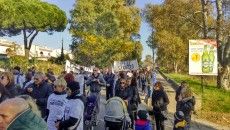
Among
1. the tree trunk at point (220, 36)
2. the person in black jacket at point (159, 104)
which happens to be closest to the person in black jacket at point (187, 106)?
the person in black jacket at point (159, 104)

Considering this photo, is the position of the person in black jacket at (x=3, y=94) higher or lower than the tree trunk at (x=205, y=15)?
lower

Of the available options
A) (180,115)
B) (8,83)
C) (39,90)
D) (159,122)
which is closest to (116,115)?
(39,90)

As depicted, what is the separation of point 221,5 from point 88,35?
932 inches

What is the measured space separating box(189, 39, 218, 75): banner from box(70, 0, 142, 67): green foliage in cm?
3327

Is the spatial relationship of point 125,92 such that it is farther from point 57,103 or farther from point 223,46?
point 223,46

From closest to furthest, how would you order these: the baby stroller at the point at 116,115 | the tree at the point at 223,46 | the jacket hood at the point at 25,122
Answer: the jacket hood at the point at 25,122 → the baby stroller at the point at 116,115 → the tree at the point at 223,46

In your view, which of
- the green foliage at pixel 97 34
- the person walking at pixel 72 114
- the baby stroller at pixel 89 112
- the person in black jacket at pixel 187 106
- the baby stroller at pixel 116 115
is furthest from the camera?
the green foliage at pixel 97 34

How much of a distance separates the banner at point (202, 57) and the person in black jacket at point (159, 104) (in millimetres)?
6688

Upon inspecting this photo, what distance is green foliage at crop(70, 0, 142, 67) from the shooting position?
5703 cm

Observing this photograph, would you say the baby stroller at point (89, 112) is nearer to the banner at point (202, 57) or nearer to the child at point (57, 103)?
the child at point (57, 103)

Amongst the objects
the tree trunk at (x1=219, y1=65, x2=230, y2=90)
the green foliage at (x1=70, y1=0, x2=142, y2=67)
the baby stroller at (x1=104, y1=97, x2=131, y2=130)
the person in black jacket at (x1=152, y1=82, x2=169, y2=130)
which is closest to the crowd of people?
the person in black jacket at (x1=152, y1=82, x2=169, y2=130)

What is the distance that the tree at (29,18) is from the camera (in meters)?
71.8

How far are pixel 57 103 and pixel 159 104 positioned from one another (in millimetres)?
6838

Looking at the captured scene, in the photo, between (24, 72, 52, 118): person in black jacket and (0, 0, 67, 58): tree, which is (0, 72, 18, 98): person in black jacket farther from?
(0, 0, 67, 58): tree
